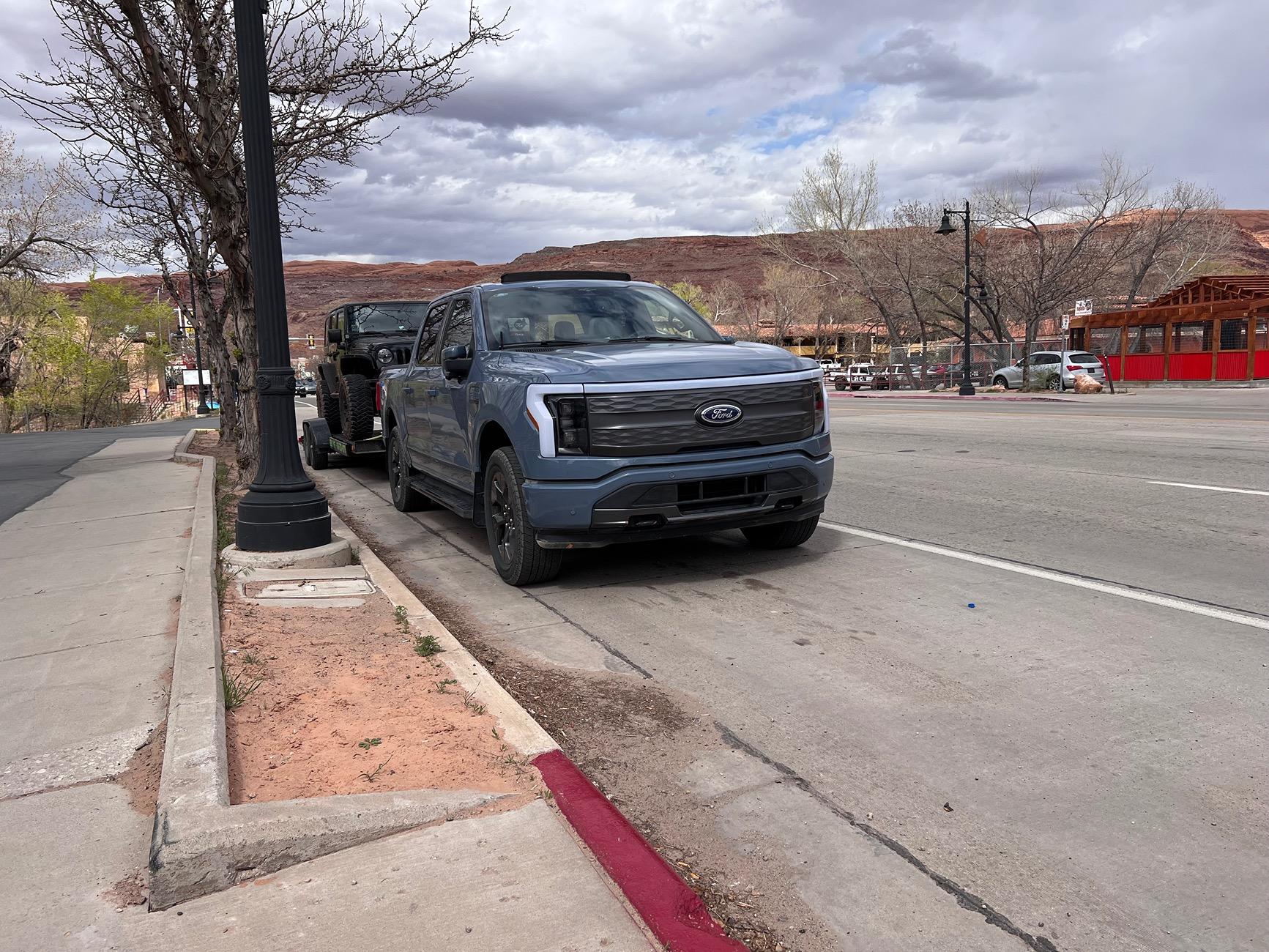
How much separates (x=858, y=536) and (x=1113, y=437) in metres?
8.24

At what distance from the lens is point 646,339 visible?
22.6ft

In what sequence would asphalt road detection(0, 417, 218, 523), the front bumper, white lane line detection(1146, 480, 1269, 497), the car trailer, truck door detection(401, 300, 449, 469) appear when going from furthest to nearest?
the car trailer → asphalt road detection(0, 417, 218, 523) → white lane line detection(1146, 480, 1269, 497) → truck door detection(401, 300, 449, 469) → the front bumper

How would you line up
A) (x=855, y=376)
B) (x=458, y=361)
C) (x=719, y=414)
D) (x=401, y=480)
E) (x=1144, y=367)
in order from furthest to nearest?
1. (x=855, y=376)
2. (x=1144, y=367)
3. (x=401, y=480)
4. (x=458, y=361)
5. (x=719, y=414)

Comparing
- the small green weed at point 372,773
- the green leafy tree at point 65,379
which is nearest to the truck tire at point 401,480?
the small green weed at point 372,773

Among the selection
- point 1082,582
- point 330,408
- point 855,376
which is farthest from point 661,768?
point 855,376

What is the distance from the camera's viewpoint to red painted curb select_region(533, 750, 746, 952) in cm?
250

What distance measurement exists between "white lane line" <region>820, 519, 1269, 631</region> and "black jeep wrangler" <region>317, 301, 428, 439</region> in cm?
630

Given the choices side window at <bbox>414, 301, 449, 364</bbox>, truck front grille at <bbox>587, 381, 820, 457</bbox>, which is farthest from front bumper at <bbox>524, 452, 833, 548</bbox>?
side window at <bbox>414, 301, 449, 364</bbox>

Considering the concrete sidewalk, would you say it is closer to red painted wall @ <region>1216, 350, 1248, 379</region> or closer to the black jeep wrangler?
the black jeep wrangler

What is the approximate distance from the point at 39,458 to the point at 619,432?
15.7 m

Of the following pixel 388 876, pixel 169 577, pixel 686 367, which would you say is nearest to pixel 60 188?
pixel 169 577

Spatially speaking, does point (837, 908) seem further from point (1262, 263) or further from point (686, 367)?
point (1262, 263)

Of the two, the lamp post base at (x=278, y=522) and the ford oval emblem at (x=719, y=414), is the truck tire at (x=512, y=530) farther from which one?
the lamp post base at (x=278, y=522)

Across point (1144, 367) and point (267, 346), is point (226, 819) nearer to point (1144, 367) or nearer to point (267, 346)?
point (267, 346)
